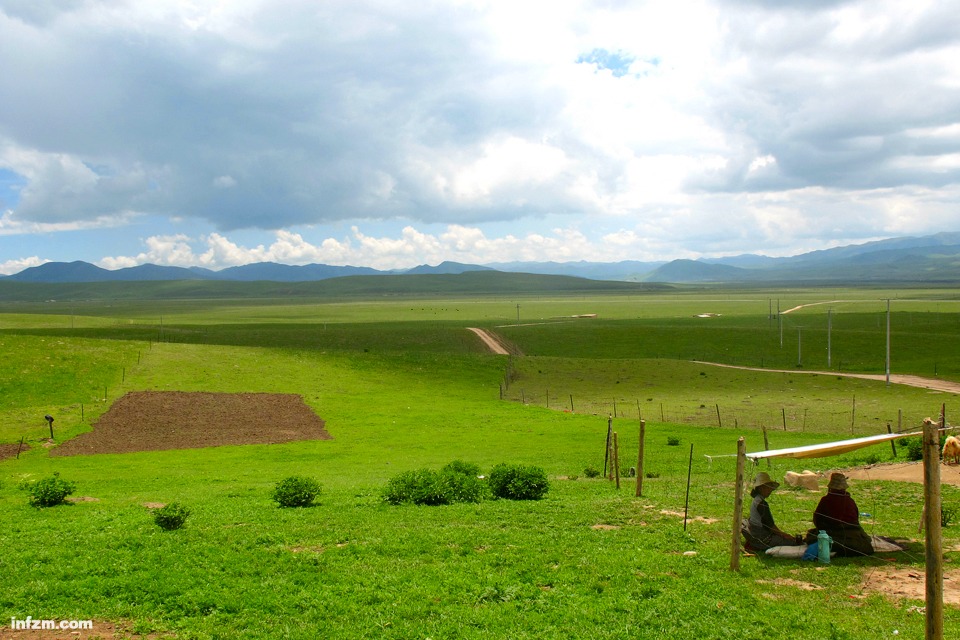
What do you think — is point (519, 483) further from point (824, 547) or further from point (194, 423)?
point (194, 423)

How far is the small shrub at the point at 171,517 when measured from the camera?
1528 centimetres

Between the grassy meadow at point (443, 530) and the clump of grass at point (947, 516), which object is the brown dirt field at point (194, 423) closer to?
the grassy meadow at point (443, 530)

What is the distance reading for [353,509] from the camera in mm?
18219

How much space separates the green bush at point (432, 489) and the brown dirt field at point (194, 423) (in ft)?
64.1

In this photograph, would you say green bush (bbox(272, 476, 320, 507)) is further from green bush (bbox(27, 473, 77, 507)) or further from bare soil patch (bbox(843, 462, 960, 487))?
bare soil patch (bbox(843, 462, 960, 487))

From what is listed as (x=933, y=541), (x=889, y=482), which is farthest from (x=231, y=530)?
(x=889, y=482)

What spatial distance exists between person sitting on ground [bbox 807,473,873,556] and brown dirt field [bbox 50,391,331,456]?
29556mm

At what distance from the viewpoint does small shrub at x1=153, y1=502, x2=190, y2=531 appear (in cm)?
1528

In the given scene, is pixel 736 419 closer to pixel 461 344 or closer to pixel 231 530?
pixel 231 530

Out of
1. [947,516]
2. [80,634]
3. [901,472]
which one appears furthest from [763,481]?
[80,634]

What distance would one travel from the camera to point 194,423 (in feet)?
138

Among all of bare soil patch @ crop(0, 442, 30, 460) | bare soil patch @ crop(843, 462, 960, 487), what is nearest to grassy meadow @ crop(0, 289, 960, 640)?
bare soil patch @ crop(0, 442, 30, 460)

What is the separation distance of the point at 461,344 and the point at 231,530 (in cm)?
8394

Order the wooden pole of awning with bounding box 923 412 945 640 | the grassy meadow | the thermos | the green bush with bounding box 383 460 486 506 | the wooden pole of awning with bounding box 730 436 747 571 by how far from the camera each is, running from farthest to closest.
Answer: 1. the green bush with bounding box 383 460 486 506
2. the thermos
3. the wooden pole of awning with bounding box 730 436 747 571
4. the grassy meadow
5. the wooden pole of awning with bounding box 923 412 945 640
